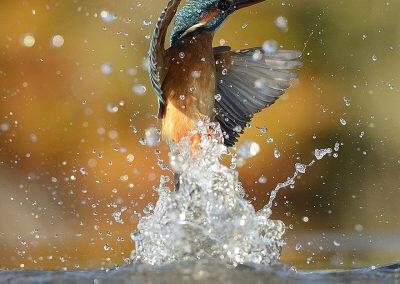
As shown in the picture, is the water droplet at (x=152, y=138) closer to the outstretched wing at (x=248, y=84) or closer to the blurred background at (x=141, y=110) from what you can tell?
the outstretched wing at (x=248, y=84)

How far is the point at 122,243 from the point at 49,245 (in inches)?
20.2

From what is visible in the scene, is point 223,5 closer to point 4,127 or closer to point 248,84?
point 248,84

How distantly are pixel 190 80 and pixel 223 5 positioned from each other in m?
0.40

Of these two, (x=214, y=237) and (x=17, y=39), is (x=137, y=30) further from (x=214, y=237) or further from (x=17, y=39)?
(x=214, y=237)

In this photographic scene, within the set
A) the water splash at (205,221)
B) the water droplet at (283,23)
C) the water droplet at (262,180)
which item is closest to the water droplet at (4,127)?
the water droplet at (262,180)

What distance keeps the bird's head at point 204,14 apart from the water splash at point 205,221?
0.43 meters

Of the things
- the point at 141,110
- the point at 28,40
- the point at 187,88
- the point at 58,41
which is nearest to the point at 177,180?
A: the point at 187,88

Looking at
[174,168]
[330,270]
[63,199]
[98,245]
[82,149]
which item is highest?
[82,149]

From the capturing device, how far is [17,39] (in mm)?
9195

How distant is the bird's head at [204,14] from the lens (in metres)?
3.92

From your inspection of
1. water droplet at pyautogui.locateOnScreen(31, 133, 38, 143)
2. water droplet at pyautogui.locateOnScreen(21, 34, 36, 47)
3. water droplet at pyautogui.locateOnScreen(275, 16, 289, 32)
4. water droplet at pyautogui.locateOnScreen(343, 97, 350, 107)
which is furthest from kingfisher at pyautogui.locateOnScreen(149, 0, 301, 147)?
water droplet at pyautogui.locateOnScreen(21, 34, 36, 47)

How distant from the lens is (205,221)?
12.8 feet

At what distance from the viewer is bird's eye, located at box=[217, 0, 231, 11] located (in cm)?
396

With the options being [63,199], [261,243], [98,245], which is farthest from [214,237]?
[63,199]
